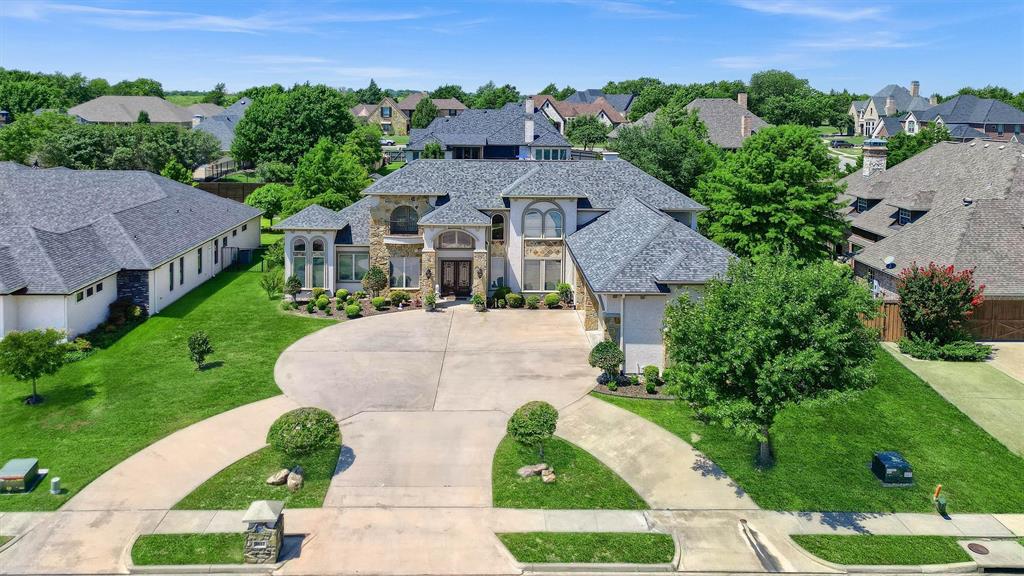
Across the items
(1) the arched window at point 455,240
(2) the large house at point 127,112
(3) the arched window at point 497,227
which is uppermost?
(2) the large house at point 127,112

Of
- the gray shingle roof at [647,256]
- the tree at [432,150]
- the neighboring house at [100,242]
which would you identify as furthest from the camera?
the tree at [432,150]

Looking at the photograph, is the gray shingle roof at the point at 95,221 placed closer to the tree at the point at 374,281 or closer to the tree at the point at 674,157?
the tree at the point at 374,281

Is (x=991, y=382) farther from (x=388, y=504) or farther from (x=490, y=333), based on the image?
(x=388, y=504)

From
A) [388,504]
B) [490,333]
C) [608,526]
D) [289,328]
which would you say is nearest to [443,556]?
[388,504]

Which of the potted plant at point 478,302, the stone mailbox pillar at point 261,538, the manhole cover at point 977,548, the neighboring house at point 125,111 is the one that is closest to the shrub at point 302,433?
the stone mailbox pillar at point 261,538

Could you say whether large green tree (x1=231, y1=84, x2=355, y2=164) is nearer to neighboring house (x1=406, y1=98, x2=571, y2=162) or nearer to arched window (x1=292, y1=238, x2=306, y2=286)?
neighboring house (x1=406, y1=98, x2=571, y2=162)
